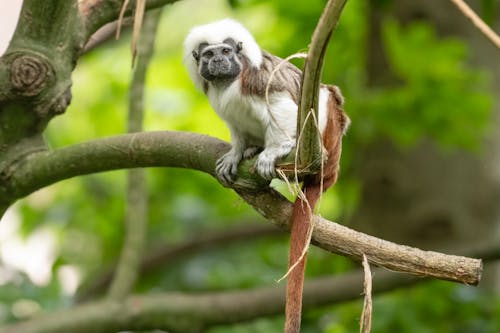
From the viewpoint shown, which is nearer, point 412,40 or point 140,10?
point 140,10

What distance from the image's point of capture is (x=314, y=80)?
157 cm

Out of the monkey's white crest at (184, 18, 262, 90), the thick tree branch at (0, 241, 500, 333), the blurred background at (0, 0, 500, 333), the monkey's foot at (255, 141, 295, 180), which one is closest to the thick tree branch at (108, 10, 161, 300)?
the thick tree branch at (0, 241, 500, 333)

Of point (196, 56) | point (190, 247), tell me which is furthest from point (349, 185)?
point (196, 56)

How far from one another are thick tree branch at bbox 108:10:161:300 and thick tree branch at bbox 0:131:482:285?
1012 millimetres

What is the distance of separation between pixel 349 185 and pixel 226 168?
2.81 metres

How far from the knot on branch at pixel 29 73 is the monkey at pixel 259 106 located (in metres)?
0.50

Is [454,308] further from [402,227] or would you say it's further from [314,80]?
[314,80]

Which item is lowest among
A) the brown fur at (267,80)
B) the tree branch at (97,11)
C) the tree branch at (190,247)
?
the tree branch at (190,247)

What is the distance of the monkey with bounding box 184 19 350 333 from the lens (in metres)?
2.15

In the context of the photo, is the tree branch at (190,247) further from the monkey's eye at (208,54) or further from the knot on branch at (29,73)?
the knot on branch at (29,73)

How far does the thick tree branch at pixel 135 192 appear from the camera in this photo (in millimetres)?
3283

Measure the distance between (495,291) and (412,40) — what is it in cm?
146

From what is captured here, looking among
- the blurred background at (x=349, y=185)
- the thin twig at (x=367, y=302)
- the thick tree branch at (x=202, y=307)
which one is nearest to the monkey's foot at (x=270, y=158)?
the thin twig at (x=367, y=302)

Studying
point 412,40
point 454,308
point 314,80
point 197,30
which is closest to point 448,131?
point 412,40
